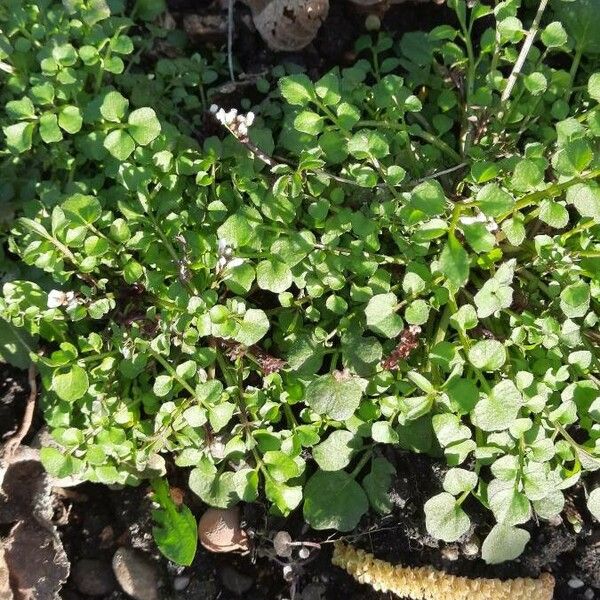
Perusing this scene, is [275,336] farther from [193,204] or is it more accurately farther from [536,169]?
[536,169]

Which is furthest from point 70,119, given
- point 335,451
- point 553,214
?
point 553,214

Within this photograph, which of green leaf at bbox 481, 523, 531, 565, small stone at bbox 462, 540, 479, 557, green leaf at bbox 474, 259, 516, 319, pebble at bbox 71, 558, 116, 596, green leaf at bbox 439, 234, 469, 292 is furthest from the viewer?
pebble at bbox 71, 558, 116, 596

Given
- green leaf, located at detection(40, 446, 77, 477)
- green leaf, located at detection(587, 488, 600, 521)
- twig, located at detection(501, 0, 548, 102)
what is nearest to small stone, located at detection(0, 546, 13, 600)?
green leaf, located at detection(40, 446, 77, 477)

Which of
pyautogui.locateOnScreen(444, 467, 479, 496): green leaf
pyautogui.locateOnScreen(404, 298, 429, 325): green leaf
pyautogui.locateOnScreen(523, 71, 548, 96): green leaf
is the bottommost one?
pyautogui.locateOnScreen(444, 467, 479, 496): green leaf

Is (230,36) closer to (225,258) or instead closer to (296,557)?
(225,258)

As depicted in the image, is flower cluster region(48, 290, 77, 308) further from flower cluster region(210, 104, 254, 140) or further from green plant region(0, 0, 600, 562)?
flower cluster region(210, 104, 254, 140)

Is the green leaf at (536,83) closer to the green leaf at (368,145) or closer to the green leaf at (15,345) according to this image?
the green leaf at (368,145)

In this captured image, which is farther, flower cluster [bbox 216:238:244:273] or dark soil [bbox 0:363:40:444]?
dark soil [bbox 0:363:40:444]
